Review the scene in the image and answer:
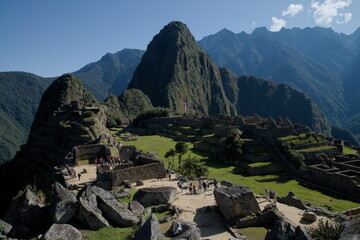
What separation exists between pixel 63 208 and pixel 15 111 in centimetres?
17406

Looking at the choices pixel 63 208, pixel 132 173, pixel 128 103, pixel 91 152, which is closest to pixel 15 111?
pixel 128 103

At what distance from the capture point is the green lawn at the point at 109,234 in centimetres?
1145

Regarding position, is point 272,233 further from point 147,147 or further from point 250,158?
point 147,147

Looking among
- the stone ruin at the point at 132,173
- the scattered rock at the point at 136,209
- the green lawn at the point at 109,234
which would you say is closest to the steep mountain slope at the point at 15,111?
the stone ruin at the point at 132,173

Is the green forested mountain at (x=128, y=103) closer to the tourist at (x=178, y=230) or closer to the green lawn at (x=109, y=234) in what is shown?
the tourist at (x=178, y=230)

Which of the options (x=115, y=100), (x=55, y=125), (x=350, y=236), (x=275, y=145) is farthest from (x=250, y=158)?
(x=115, y=100)

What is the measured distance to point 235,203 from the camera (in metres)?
15.6

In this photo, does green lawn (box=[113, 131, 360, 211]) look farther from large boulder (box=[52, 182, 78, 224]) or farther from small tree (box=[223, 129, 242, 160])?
large boulder (box=[52, 182, 78, 224])

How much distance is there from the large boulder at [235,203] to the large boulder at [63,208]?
756 cm

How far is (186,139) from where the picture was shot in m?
70.0

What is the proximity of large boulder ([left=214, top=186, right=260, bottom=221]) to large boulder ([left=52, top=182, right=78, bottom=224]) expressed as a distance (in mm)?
7560

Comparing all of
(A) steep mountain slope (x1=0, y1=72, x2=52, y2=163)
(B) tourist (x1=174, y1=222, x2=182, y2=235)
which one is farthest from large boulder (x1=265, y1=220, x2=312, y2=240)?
(A) steep mountain slope (x1=0, y1=72, x2=52, y2=163)

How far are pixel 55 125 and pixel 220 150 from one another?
32138 millimetres

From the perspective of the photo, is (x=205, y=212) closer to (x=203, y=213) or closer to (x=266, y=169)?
(x=203, y=213)
